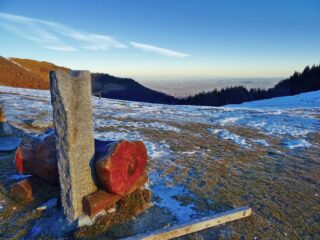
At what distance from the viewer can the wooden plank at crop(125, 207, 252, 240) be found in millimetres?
3298

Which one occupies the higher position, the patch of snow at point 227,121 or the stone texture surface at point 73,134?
the stone texture surface at point 73,134

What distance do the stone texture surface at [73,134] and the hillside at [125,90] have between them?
36493 millimetres

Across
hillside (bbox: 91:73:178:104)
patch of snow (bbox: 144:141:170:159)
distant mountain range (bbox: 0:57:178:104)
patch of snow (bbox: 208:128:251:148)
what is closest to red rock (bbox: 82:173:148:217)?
patch of snow (bbox: 144:141:170:159)

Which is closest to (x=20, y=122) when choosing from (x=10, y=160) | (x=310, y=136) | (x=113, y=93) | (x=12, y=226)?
(x=10, y=160)

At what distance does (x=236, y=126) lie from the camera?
1177 centimetres

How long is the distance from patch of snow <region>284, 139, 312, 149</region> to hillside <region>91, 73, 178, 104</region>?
3133 cm

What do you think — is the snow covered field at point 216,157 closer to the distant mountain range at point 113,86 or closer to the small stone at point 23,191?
the small stone at point 23,191

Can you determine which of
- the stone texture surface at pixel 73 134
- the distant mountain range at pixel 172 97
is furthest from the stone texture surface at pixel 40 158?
the distant mountain range at pixel 172 97

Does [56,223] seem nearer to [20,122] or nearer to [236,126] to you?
[20,122]

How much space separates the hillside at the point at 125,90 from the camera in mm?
40562

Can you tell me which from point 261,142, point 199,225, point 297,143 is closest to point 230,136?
point 261,142

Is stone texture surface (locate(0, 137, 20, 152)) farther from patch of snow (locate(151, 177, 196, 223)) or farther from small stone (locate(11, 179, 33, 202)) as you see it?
patch of snow (locate(151, 177, 196, 223))

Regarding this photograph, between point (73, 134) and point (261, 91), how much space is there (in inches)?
1931

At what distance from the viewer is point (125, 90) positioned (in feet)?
138
